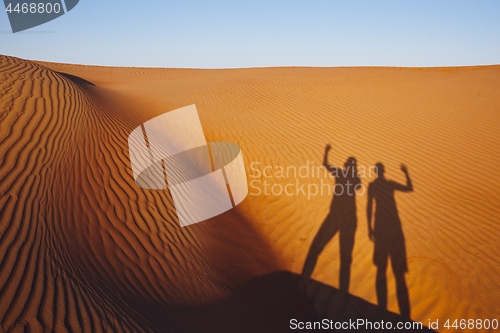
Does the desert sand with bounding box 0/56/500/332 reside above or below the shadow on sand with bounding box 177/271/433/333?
above

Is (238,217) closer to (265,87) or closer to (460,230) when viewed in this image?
(460,230)

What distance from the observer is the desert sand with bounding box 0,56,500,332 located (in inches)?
121

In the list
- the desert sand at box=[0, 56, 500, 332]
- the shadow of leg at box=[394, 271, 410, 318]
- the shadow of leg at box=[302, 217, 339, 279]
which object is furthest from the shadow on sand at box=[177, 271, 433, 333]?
the shadow of leg at box=[302, 217, 339, 279]

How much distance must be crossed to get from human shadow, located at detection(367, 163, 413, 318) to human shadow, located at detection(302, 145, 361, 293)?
344 mm

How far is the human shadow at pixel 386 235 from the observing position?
4.43 m

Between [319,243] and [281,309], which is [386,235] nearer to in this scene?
[319,243]

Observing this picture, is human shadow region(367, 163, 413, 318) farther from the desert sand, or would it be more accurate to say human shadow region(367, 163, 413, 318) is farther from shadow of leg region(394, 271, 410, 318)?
the desert sand

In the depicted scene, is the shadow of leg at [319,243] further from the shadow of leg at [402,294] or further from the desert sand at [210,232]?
the shadow of leg at [402,294]

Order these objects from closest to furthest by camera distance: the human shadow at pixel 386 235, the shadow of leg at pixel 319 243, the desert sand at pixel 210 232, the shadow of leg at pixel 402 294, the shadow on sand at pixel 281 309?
the desert sand at pixel 210 232, the shadow on sand at pixel 281 309, the shadow of leg at pixel 402 294, the human shadow at pixel 386 235, the shadow of leg at pixel 319 243

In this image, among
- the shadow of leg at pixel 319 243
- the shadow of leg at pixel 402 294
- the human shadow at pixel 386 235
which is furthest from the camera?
the shadow of leg at pixel 319 243

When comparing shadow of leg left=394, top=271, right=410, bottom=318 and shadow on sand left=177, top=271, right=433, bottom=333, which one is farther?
shadow of leg left=394, top=271, right=410, bottom=318

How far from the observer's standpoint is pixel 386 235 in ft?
18.0

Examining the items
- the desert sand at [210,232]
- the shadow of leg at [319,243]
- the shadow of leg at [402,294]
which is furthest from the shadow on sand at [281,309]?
the shadow of leg at [319,243]

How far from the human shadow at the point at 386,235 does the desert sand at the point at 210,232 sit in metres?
0.10
